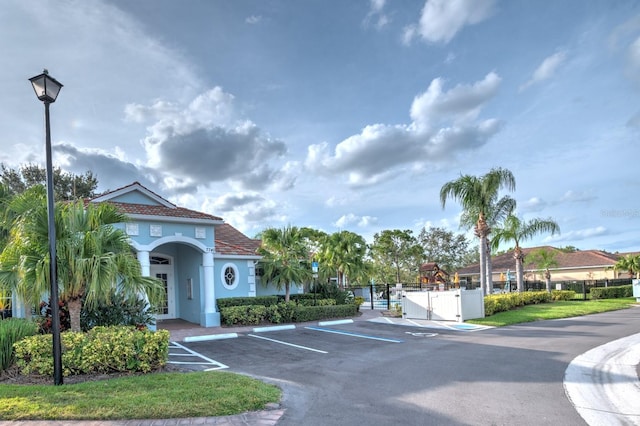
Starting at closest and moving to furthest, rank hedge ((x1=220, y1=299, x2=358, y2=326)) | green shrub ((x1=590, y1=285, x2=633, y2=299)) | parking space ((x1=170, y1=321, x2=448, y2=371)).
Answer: parking space ((x1=170, y1=321, x2=448, y2=371)), hedge ((x1=220, y1=299, x2=358, y2=326)), green shrub ((x1=590, y1=285, x2=633, y2=299))

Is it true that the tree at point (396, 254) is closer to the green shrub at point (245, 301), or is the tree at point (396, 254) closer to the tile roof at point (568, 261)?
the tile roof at point (568, 261)

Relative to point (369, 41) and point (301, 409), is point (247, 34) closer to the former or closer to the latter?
point (369, 41)

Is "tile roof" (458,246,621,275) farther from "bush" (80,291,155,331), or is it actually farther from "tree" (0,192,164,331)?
"tree" (0,192,164,331)

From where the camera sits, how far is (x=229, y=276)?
1878 cm

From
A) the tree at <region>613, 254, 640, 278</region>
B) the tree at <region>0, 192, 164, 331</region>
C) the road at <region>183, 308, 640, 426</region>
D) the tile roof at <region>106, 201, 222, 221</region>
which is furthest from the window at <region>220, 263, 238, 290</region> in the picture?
the tree at <region>613, 254, 640, 278</region>

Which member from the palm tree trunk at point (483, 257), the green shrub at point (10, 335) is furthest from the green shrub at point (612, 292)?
the green shrub at point (10, 335)

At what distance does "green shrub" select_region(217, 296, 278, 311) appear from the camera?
17547 mm

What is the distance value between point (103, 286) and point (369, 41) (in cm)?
1143

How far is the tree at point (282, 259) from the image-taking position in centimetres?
1923

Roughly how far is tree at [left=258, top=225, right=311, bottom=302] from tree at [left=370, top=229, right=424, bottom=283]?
23.8 meters

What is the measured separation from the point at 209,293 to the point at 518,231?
67.2 feet

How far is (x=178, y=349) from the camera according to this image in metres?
12.1

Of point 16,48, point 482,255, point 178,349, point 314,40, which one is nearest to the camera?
point 16,48

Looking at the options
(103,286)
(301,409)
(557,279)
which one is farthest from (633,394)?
(557,279)
